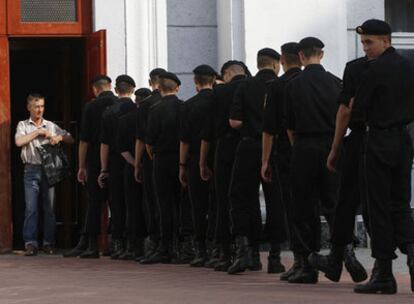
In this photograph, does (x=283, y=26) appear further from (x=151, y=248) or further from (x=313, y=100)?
(x=313, y=100)

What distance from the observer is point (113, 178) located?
17.1 metres

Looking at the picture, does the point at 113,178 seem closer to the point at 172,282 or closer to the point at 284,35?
the point at 284,35

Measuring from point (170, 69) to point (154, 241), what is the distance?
115 inches

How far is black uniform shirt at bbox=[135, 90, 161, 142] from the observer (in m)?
16.0

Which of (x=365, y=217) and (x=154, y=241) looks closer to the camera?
(x=365, y=217)

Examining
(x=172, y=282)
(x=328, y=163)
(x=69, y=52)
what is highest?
(x=69, y=52)

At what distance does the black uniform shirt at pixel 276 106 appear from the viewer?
41.2ft

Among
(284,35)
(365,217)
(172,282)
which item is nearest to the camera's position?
(365,217)

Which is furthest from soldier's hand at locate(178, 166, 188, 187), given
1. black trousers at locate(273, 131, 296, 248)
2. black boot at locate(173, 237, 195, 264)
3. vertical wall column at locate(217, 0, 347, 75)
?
vertical wall column at locate(217, 0, 347, 75)

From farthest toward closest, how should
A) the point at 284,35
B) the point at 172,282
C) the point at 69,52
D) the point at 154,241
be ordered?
1. the point at 69,52
2. the point at 284,35
3. the point at 154,241
4. the point at 172,282

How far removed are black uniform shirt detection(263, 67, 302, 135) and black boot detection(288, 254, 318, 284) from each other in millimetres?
1188

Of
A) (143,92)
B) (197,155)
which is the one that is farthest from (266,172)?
(143,92)

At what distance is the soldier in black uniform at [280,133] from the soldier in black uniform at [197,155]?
1.86 metres

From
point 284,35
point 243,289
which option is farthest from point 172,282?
point 284,35
